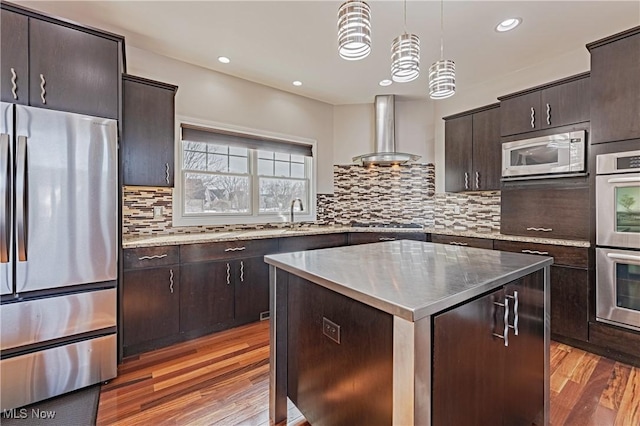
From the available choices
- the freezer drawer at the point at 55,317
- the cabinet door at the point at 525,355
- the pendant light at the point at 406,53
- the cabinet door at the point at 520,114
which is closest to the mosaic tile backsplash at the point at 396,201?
the cabinet door at the point at 520,114

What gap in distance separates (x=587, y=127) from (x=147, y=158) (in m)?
3.96

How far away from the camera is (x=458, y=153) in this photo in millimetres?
3986

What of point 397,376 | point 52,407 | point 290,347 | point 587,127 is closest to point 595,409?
point 397,376

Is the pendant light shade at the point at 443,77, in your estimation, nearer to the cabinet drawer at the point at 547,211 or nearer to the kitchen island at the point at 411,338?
the kitchen island at the point at 411,338

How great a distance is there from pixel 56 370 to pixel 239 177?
2.47 m

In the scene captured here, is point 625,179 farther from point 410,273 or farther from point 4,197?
point 4,197

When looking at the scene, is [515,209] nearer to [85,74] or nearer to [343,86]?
[343,86]

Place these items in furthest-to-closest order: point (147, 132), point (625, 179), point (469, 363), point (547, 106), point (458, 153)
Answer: point (458, 153), point (547, 106), point (147, 132), point (625, 179), point (469, 363)

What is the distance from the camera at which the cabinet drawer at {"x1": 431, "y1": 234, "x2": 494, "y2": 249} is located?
3321 mm

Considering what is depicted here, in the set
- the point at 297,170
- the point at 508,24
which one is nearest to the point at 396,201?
the point at 297,170

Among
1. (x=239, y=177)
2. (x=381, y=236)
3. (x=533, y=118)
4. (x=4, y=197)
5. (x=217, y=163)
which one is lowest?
(x=381, y=236)

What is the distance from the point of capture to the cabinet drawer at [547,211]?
2.77 meters

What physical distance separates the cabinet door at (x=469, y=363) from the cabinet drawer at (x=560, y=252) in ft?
6.25

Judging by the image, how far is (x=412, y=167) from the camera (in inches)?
178
